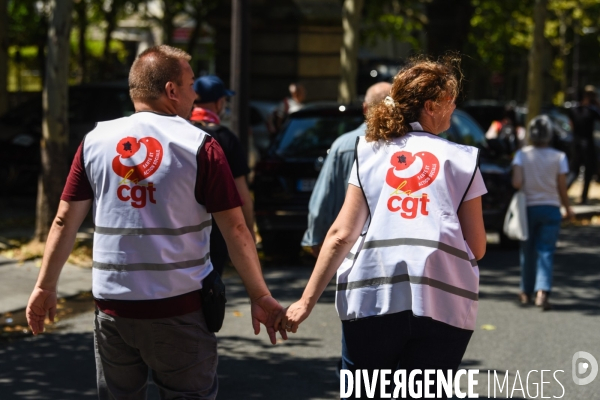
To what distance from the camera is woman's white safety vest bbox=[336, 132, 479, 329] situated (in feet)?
11.3

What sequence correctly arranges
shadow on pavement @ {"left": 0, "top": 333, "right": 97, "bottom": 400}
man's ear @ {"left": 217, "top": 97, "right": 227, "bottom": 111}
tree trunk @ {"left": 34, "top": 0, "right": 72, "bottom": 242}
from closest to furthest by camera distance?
shadow on pavement @ {"left": 0, "top": 333, "right": 97, "bottom": 400}, man's ear @ {"left": 217, "top": 97, "right": 227, "bottom": 111}, tree trunk @ {"left": 34, "top": 0, "right": 72, "bottom": 242}

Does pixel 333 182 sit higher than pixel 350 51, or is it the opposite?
pixel 350 51

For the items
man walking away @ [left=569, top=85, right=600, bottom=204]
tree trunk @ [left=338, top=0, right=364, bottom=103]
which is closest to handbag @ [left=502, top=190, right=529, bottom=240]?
tree trunk @ [left=338, top=0, right=364, bottom=103]

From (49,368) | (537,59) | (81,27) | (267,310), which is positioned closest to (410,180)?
(267,310)

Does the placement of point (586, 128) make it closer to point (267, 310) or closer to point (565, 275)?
point (565, 275)

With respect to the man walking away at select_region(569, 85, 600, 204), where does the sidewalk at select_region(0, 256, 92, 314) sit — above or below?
below

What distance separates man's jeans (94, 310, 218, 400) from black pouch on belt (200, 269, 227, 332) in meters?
0.03

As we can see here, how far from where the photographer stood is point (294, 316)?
3805 mm

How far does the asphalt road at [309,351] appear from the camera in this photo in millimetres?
6047

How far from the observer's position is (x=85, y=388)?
19.8ft

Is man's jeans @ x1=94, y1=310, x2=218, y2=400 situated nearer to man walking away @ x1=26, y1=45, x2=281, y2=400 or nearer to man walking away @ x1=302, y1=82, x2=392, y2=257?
man walking away @ x1=26, y1=45, x2=281, y2=400

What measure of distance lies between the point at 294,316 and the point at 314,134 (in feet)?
22.8

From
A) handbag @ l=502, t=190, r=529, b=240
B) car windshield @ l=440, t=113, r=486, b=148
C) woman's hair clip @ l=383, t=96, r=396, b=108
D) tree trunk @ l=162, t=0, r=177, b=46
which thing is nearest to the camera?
woman's hair clip @ l=383, t=96, r=396, b=108

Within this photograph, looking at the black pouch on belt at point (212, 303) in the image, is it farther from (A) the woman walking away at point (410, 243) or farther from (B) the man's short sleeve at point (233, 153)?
(B) the man's short sleeve at point (233, 153)
